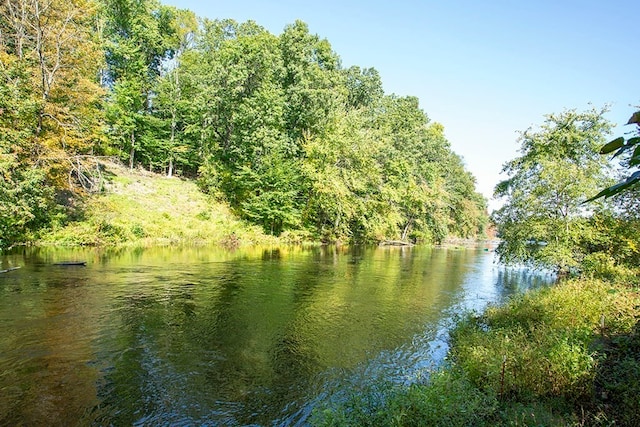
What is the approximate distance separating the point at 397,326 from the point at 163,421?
801 centimetres

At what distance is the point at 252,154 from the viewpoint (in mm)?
41406

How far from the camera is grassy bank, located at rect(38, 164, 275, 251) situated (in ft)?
92.1

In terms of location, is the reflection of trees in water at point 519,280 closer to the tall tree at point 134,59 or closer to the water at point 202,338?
the water at point 202,338

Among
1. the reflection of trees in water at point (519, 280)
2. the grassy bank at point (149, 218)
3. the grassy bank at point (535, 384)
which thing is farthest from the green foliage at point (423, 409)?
the grassy bank at point (149, 218)

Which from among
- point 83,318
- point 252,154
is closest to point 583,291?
point 83,318

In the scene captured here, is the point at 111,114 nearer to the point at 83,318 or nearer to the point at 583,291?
the point at 83,318

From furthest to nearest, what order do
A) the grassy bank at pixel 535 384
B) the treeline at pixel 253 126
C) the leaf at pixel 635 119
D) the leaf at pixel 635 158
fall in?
1. the treeline at pixel 253 126
2. the grassy bank at pixel 535 384
3. the leaf at pixel 635 119
4. the leaf at pixel 635 158

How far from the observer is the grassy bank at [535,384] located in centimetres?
579

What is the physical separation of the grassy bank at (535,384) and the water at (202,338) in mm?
1458

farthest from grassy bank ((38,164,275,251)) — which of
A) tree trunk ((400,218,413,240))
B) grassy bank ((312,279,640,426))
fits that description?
grassy bank ((312,279,640,426))

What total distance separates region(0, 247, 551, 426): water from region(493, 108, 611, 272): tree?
2.48 meters

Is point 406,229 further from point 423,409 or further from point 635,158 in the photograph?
point 635,158

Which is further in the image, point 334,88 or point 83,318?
point 334,88

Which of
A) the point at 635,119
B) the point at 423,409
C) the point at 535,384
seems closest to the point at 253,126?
the point at 535,384
